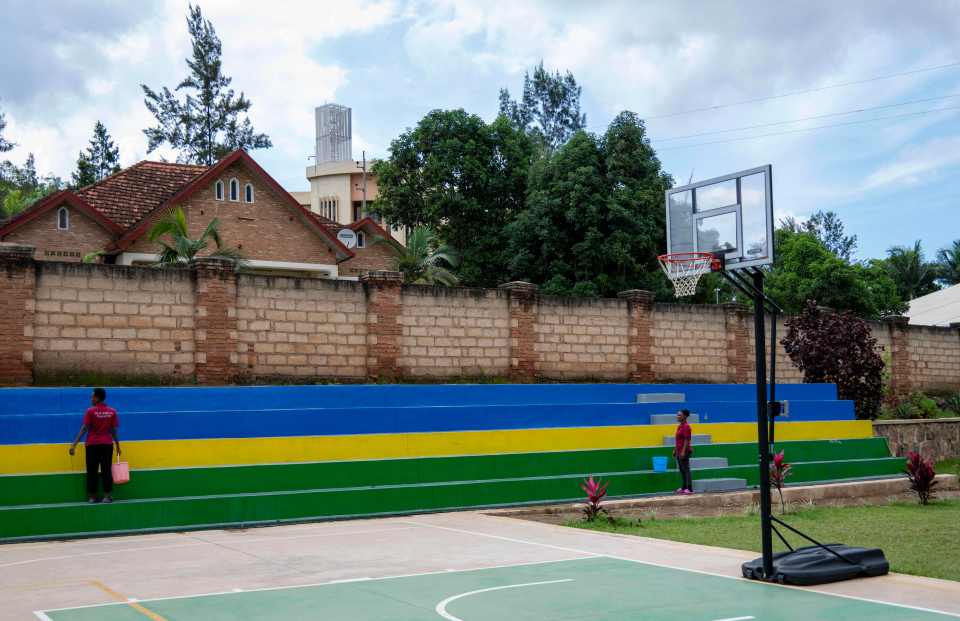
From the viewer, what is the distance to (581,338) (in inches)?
999

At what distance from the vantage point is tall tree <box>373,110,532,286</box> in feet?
133

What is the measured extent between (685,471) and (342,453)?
638 cm

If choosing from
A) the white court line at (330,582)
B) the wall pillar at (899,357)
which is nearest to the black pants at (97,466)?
the white court line at (330,582)

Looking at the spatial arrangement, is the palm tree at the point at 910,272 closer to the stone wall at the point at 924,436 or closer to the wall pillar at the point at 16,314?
the stone wall at the point at 924,436

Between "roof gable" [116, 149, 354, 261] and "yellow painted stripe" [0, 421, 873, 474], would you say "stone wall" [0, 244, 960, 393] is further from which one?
"roof gable" [116, 149, 354, 261]

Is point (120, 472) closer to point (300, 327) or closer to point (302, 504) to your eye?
point (302, 504)

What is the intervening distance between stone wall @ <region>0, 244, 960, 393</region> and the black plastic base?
44.0 feet

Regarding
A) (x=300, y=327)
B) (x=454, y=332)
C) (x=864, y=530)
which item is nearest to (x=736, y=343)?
(x=454, y=332)

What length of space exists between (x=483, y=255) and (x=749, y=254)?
30.6 m

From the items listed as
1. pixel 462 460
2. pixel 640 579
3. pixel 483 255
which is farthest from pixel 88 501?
pixel 483 255

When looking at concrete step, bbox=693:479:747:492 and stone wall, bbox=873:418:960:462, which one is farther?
stone wall, bbox=873:418:960:462

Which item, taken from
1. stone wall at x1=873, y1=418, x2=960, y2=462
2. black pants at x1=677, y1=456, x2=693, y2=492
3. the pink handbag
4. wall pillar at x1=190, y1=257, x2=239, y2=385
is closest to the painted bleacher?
the pink handbag

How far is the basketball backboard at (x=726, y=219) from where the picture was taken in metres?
9.88

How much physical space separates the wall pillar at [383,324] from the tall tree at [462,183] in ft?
57.0
